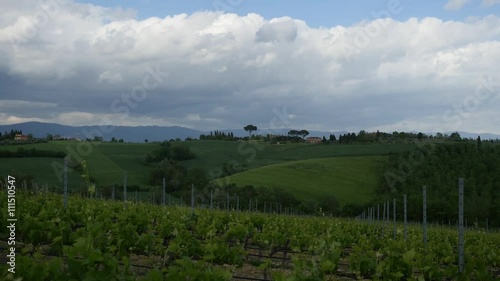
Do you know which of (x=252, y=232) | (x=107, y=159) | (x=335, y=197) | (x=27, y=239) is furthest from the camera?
(x=107, y=159)

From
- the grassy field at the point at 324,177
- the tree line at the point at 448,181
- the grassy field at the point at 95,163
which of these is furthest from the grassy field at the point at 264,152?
the tree line at the point at 448,181

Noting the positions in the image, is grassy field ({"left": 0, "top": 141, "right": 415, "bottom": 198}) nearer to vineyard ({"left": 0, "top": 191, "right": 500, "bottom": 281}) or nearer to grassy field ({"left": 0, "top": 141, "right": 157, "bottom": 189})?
grassy field ({"left": 0, "top": 141, "right": 157, "bottom": 189})

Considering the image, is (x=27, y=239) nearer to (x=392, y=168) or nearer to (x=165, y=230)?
(x=165, y=230)

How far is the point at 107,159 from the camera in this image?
58.7 metres

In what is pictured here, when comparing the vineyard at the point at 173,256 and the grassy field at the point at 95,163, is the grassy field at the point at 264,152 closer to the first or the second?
the grassy field at the point at 95,163

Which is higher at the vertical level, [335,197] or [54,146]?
[54,146]

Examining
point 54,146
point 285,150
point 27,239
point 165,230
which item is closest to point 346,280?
point 165,230

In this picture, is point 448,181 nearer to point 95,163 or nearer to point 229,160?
point 229,160

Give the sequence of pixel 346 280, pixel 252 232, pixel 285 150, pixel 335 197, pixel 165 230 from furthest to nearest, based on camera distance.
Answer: pixel 285 150 < pixel 335 197 < pixel 252 232 < pixel 165 230 < pixel 346 280

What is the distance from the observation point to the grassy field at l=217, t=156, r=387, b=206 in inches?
2093

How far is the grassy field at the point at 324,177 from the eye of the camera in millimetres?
53156

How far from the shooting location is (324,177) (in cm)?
5862

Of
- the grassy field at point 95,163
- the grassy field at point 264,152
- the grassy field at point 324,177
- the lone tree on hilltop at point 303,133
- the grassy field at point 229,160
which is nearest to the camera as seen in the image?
the grassy field at point 95,163

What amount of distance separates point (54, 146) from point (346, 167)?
3288 centimetres
